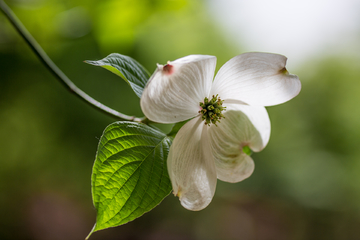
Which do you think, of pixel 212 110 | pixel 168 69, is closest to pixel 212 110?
pixel 212 110

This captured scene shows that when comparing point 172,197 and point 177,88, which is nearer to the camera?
point 177,88

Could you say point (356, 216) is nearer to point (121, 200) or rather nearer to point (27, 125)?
point (121, 200)

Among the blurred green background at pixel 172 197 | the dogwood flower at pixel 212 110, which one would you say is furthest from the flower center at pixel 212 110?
the blurred green background at pixel 172 197

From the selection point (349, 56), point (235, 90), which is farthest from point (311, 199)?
point (235, 90)

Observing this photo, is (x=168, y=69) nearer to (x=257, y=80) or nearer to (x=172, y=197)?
(x=257, y=80)

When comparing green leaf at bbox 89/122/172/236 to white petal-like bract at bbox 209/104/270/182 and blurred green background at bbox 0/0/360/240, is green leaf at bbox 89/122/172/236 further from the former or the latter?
blurred green background at bbox 0/0/360/240

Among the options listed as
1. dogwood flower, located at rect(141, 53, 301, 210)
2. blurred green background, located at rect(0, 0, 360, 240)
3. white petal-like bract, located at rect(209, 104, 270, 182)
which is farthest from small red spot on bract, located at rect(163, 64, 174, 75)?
blurred green background, located at rect(0, 0, 360, 240)
